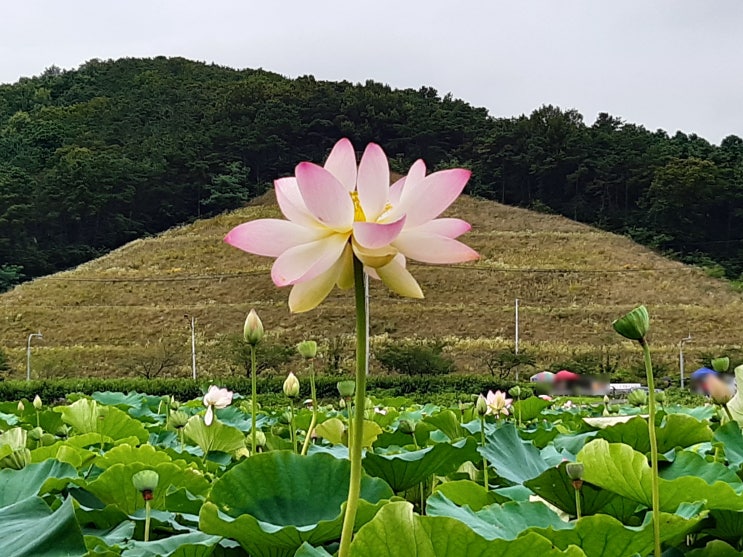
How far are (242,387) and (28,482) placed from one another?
442 inches

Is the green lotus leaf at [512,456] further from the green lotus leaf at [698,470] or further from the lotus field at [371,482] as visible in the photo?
the green lotus leaf at [698,470]

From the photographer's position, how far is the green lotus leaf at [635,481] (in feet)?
1.80

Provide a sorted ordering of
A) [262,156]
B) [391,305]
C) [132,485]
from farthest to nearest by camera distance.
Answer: [262,156] < [391,305] < [132,485]

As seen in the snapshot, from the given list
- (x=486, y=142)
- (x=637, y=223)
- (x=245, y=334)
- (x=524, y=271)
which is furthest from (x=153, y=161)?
(x=245, y=334)

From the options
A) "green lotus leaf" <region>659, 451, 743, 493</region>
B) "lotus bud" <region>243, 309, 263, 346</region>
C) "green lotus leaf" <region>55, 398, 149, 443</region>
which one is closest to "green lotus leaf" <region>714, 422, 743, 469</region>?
"green lotus leaf" <region>659, 451, 743, 493</region>

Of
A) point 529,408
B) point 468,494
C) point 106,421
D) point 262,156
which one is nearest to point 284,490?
point 468,494

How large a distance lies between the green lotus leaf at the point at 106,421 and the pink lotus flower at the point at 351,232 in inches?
36.8

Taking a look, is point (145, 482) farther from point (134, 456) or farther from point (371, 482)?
point (134, 456)

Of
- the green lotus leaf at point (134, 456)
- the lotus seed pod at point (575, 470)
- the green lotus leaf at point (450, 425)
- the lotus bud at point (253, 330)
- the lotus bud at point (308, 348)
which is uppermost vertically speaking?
the lotus bud at point (253, 330)

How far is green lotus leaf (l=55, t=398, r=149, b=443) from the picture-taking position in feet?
4.24

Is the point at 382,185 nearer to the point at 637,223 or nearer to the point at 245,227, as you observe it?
the point at 245,227

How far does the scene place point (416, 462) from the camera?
28.2 inches

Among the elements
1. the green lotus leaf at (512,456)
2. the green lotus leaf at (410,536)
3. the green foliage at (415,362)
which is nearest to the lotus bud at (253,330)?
the green lotus leaf at (512,456)

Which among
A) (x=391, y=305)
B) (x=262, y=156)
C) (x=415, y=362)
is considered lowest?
(x=391, y=305)
